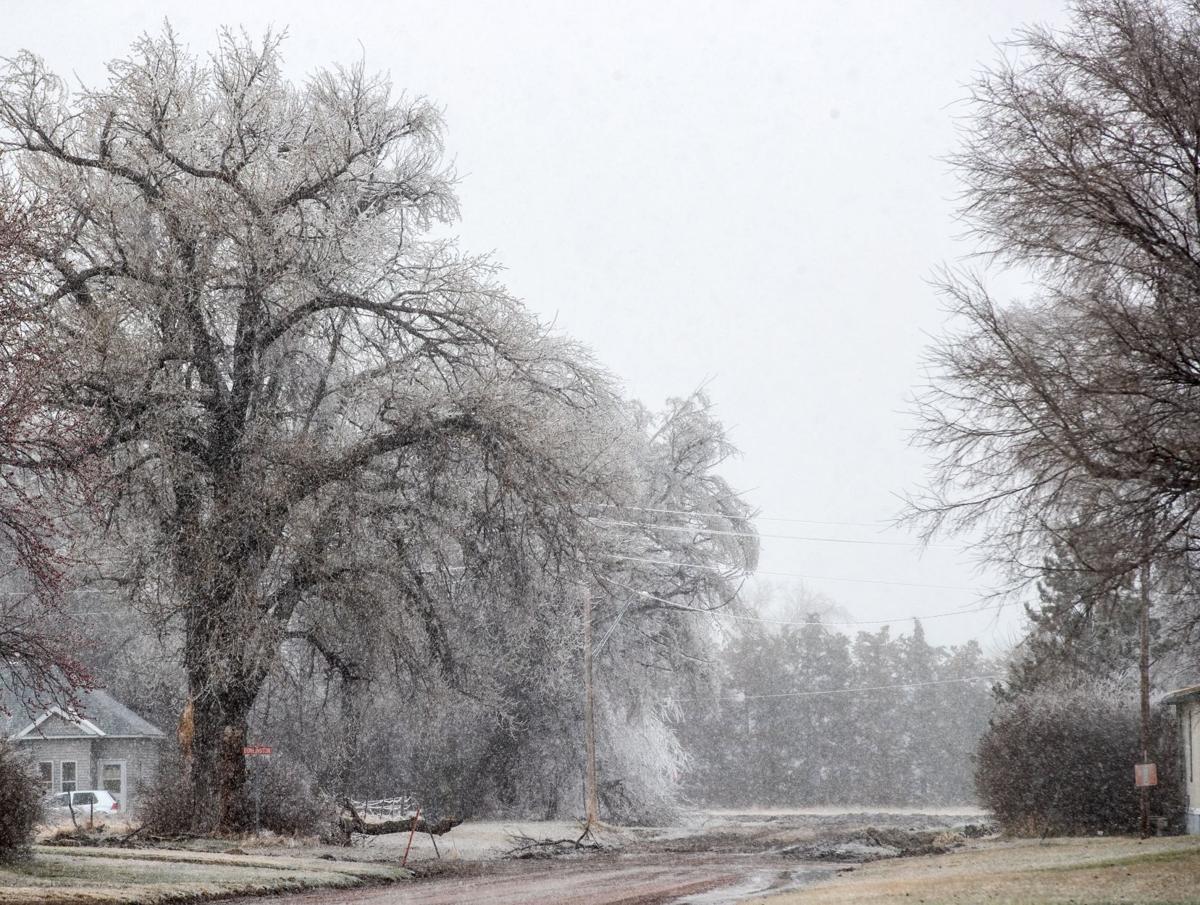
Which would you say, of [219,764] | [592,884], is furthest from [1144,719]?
[219,764]

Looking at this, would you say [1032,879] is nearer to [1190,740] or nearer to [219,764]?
[219,764]

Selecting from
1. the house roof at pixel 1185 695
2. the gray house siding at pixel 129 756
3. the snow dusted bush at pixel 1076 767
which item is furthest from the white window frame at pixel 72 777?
the house roof at pixel 1185 695

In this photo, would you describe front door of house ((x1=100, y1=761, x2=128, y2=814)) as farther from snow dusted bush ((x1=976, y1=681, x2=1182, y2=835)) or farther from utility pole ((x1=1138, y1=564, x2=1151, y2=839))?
utility pole ((x1=1138, y1=564, x2=1151, y2=839))

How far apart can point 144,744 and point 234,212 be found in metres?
26.4

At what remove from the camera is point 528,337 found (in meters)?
24.6

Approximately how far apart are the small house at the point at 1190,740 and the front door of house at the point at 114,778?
31.2 meters

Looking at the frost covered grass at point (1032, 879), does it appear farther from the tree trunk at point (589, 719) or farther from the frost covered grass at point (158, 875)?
the tree trunk at point (589, 719)

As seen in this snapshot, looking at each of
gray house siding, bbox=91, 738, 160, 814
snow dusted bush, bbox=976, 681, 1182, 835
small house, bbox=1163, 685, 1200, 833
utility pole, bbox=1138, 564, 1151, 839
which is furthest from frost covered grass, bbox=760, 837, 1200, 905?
gray house siding, bbox=91, 738, 160, 814

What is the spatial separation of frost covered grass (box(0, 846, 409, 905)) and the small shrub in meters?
0.26

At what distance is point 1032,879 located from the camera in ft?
56.1

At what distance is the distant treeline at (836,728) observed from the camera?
219ft

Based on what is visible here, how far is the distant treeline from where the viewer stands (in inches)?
2623

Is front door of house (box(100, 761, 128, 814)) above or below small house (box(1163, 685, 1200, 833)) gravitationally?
below

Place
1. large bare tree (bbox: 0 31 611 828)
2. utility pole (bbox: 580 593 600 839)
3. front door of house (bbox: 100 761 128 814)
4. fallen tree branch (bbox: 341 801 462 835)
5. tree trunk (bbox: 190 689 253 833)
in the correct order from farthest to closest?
front door of house (bbox: 100 761 128 814)
utility pole (bbox: 580 593 600 839)
tree trunk (bbox: 190 689 253 833)
fallen tree branch (bbox: 341 801 462 835)
large bare tree (bbox: 0 31 611 828)
